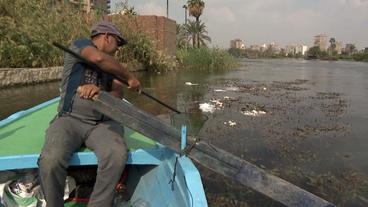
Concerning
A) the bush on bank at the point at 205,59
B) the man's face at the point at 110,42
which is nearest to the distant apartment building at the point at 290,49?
the bush on bank at the point at 205,59

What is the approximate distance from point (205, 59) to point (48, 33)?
1740 centimetres

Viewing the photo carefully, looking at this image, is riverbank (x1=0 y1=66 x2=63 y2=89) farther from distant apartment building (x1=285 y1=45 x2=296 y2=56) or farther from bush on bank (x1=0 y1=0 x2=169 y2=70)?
distant apartment building (x1=285 y1=45 x2=296 y2=56)

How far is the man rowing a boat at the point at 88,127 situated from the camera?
2951mm

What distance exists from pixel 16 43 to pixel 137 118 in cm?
1469

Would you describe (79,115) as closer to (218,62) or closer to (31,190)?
(31,190)

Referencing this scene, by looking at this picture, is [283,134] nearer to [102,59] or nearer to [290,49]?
[102,59]

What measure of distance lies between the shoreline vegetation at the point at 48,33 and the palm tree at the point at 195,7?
29.9m

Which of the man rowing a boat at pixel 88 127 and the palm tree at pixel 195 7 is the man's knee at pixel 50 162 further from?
the palm tree at pixel 195 7

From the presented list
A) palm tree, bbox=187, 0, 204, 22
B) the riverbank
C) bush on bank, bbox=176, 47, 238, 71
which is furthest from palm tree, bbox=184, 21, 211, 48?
the riverbank

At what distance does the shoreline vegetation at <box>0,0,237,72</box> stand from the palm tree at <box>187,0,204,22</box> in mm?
29867

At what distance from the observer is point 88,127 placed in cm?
333

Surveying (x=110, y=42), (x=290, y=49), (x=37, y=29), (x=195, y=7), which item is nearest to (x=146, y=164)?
(x=110, y=42)

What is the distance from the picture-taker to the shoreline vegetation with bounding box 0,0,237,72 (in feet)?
51.7

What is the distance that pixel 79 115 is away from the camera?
11.1ft
